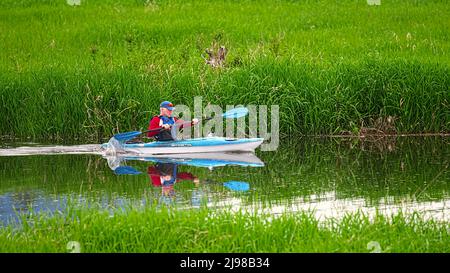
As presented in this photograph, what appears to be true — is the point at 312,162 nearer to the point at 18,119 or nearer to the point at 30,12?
Answer: the point at 18,119

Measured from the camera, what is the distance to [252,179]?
45.3 ft

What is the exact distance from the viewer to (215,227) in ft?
31.7

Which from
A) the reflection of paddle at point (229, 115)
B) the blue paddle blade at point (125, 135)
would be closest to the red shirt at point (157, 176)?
the blue paddle blade at point (125, 135)

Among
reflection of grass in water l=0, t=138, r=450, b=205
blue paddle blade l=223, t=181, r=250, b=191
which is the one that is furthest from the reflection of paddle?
blue paddle blade l=223, t=181, r=250, b=191

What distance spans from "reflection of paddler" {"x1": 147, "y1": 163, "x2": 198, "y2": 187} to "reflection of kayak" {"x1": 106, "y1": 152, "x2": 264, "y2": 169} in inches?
16.8

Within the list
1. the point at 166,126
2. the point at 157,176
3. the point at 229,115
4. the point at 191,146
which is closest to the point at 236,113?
the point at 229,115

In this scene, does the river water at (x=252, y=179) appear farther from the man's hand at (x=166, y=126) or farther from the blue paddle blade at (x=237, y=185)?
the man's hand at (x=166, y=126)

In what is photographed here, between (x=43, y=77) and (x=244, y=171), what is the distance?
19.7ft

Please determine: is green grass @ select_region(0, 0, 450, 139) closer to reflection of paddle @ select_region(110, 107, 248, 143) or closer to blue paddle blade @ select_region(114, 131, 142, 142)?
reflection of paddle @ select_region(110, 107, 248, 143)

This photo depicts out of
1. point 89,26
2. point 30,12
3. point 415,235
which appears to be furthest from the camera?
point 30,12

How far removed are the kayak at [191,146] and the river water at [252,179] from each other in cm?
18
